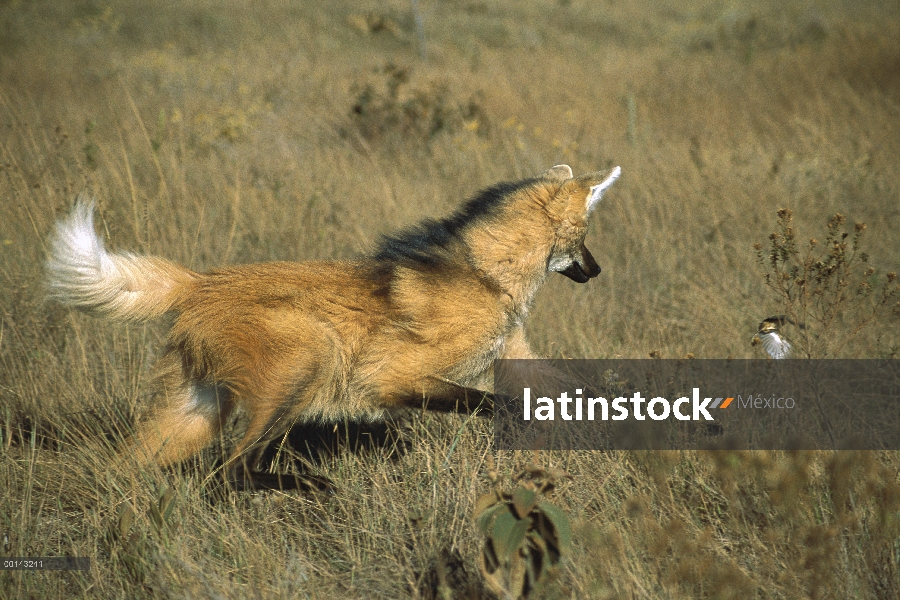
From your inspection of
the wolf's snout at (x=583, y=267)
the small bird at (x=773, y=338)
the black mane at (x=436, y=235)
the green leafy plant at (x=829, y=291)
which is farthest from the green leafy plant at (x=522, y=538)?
the small bird at (x=773, y=338)

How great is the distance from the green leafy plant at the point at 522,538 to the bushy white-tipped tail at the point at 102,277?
188 centimetres

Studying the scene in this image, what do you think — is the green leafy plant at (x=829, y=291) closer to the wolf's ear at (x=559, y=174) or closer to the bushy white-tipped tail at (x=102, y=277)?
the wolf's ear at (x=559, y=174)

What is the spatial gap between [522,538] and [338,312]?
1.59 meters

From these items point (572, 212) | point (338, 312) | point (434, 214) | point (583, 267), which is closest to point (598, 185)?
point (572, 212)

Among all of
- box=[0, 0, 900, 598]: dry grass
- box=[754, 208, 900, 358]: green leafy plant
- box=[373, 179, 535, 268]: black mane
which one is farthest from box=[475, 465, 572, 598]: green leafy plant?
box=[754, 208, 900, 358]: green leafy plant

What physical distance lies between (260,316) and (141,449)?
828mm

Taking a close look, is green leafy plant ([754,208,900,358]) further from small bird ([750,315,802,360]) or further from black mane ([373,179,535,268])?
black mane ([373,179,535,268])

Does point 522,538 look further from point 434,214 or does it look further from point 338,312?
point 434,214

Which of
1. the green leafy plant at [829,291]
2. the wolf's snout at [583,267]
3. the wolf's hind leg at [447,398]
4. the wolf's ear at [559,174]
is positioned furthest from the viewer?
the wolf's snout at [583,267]

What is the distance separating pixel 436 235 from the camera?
11.7ft

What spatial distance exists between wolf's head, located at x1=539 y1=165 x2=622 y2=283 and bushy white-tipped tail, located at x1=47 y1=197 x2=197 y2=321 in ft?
5.90

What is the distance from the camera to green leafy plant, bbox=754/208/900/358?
125 inches

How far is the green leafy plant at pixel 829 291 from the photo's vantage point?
10.4ft

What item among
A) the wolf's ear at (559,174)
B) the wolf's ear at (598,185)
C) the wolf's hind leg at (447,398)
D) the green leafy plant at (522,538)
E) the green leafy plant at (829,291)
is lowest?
the green leafy plant at (522,538)
